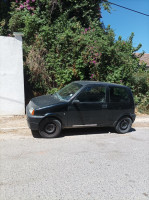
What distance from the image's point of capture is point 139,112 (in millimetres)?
9102

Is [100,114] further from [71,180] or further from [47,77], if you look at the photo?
[47,77]

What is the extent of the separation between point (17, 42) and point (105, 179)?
20.0ft

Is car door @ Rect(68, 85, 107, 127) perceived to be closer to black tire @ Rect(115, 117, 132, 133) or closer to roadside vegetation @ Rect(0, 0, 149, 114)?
black tire @ Rect(115, 117, 132, 133)

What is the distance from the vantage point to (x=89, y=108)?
5.50m

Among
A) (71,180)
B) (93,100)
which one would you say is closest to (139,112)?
(93,100)

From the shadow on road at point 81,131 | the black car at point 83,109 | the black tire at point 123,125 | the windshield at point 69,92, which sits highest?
the windshield at point 69,92

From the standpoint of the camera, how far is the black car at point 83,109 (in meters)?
5.16

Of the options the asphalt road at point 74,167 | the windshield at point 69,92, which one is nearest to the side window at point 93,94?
the windshield at point 69,92

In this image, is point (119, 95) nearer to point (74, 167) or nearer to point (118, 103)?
point (118, 103)

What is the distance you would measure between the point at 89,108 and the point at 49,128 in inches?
52.0

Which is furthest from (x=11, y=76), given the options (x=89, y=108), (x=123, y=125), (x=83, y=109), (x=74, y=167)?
(x=74, y=167)

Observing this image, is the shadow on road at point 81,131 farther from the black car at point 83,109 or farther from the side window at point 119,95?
the side window at point 119,95

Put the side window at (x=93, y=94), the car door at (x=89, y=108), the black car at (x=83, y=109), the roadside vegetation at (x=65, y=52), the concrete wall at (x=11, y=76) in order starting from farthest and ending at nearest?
1. the roadside vegetation at (x=65, y=52)
2. the concrete wall at (x=11, y=76)
3. the side window at (x=93, y=94)
4. the car door at (x=89, y=108)
5. the black car at (x=83, y=109)

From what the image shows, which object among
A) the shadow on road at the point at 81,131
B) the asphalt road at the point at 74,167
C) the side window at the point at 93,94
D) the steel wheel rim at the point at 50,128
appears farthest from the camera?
the shadow on road at the point at 81,131
